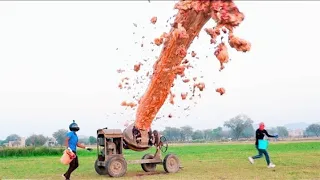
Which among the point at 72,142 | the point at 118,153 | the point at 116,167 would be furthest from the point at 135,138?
the point at 72,142

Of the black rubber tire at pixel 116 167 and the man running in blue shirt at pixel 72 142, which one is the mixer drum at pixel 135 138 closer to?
the black rubber tire at pixel 116 167

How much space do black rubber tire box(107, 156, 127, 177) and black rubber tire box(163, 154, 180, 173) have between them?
1.60 metres

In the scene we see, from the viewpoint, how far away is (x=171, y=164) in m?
18.3

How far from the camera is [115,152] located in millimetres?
17891

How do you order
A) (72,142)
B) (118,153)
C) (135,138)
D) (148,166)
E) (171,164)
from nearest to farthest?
(72,142)
(135,138)
(118,153)
(171,164)
(148,166)

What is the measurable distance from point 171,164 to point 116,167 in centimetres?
215

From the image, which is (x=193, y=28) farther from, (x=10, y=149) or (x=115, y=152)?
(x=10, y=149)

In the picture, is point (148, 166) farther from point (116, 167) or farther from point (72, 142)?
point (72, 142)

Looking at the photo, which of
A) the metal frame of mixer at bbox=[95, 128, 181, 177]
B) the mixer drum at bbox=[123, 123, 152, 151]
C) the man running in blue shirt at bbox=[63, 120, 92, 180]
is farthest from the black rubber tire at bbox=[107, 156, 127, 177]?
the man running in blue shirt at bbox=[63, 120, 92, 180]

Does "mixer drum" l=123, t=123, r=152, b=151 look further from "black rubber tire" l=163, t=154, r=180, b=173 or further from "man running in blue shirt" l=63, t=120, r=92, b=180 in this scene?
"man running in blue shirt" l=63, t=120, r=92, b=180

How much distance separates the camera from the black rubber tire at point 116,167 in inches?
679

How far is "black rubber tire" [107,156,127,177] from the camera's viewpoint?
56.6 ft

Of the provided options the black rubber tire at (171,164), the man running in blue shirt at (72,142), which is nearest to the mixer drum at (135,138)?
the black rubber tire at (171,164)

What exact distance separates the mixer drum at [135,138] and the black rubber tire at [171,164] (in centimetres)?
97
